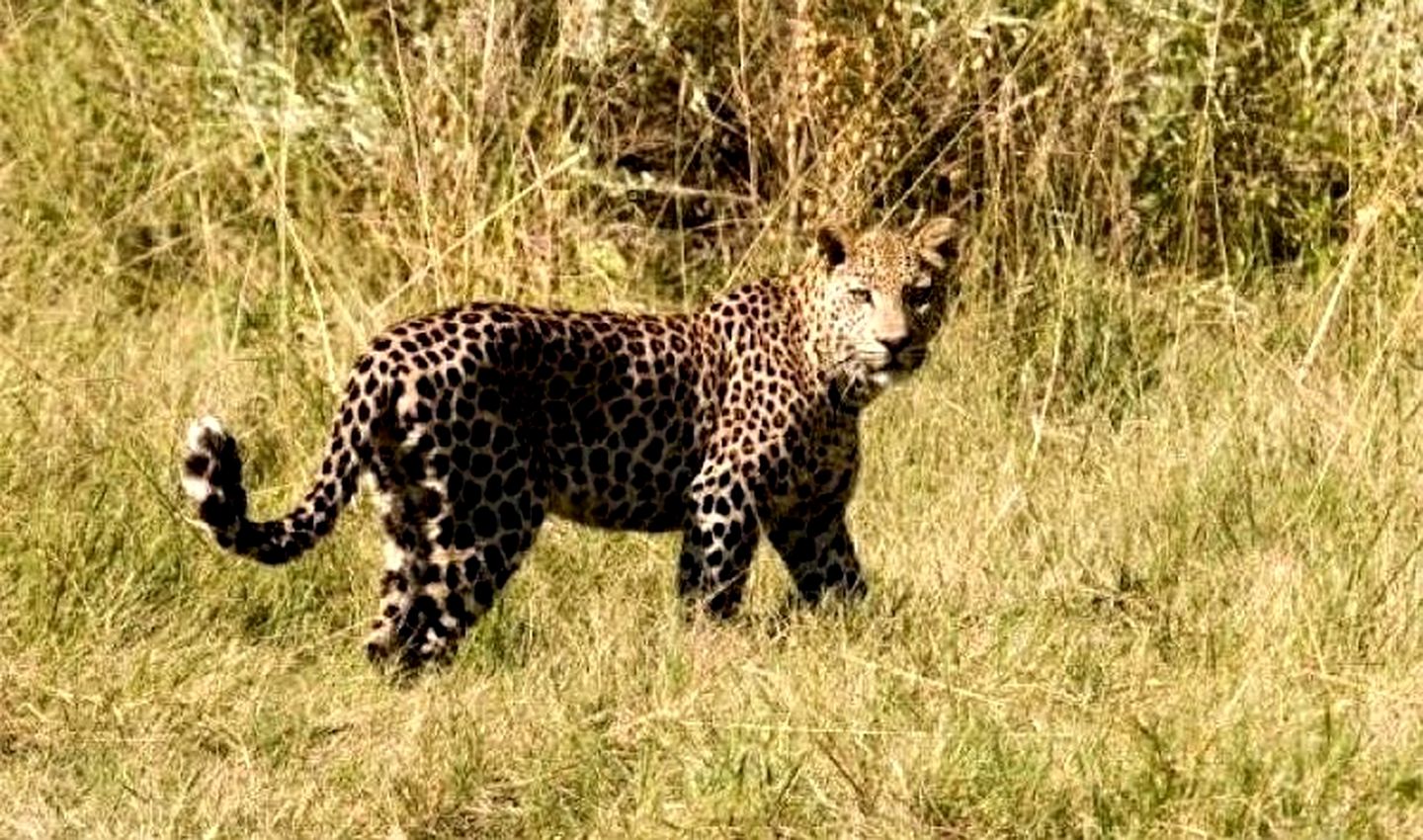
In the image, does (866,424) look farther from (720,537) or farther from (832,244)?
(720,537)

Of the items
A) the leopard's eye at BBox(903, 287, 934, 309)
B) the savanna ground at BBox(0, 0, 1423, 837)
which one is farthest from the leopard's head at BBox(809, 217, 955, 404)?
the savanna ground at BBox(0, 0, 1423, 837)

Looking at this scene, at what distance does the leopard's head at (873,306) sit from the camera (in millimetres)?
6973

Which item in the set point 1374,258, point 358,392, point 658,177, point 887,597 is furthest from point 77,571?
point 1374,258

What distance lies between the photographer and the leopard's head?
6973 mm

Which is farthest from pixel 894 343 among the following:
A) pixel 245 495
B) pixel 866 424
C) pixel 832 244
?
pixel 245 495

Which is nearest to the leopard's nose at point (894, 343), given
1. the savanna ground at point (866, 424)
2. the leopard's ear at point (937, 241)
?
the leopard's ear at point (937, 241)

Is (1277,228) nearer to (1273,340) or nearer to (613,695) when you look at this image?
(1273,340)

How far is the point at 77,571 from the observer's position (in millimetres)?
6594

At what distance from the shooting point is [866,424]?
8.14 m

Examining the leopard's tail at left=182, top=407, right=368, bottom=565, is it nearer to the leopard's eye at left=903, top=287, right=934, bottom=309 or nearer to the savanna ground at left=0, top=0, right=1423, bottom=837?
the savanna ground at left=0, top=0, right=1423, bottom=837

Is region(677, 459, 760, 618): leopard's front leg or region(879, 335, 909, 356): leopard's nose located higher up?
region(879, 335, 909, 356): leopard's nose

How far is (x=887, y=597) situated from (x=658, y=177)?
2779 millimetres

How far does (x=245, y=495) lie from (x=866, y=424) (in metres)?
2.33

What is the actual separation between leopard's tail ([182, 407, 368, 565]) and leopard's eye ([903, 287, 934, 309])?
131 centimetres
